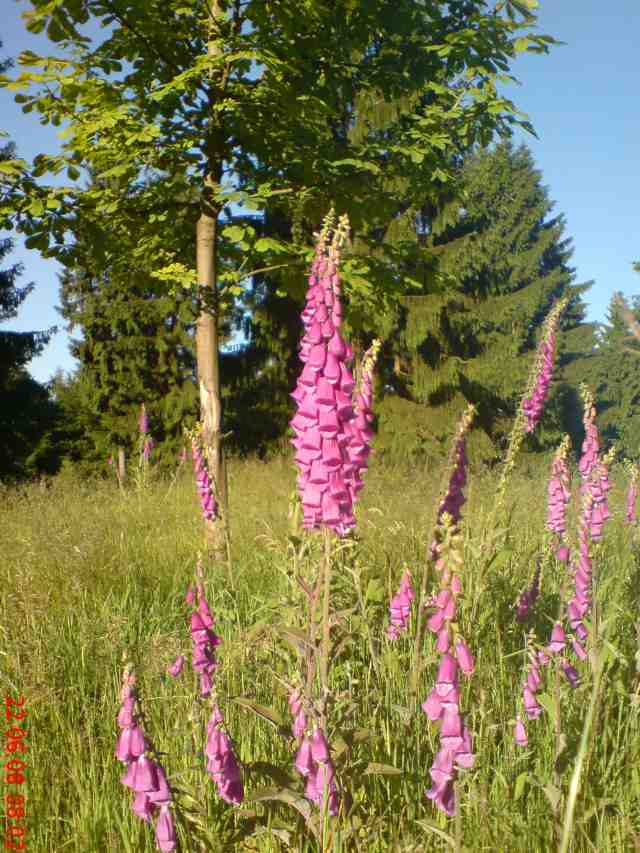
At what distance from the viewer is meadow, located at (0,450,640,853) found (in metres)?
1.79

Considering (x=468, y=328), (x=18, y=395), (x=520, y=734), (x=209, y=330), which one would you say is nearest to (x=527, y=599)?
(x=520, y=734)

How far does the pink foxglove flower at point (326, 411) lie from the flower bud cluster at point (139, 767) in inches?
22.9


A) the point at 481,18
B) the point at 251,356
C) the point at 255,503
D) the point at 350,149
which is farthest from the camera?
the point at 251,356

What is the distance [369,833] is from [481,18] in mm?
6551

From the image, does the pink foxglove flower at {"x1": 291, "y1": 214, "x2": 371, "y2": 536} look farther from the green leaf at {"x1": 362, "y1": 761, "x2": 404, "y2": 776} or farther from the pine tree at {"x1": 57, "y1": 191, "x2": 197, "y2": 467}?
the pine tree at {"x1": 57, "y1": 191, "x2": 197, "y2": 467}

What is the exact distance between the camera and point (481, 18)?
19.9 ft

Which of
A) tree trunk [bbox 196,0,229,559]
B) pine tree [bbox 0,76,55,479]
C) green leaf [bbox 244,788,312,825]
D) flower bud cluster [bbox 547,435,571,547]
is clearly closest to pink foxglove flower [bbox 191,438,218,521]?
flower bud cluster [bbox 547,435,571,547]

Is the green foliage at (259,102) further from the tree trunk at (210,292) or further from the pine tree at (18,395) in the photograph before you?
the pine tree at (18,395)

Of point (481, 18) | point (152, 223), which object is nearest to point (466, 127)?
point (481, 18)

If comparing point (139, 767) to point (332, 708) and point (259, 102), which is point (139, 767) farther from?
point (259, 102)

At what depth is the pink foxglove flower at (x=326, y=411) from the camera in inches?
66.5

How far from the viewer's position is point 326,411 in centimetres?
169

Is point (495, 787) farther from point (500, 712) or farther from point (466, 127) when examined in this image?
point (466, 127)

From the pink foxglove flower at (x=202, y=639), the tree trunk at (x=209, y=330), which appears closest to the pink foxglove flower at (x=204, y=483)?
the pink foxglove flower at (x=202, y=639)
